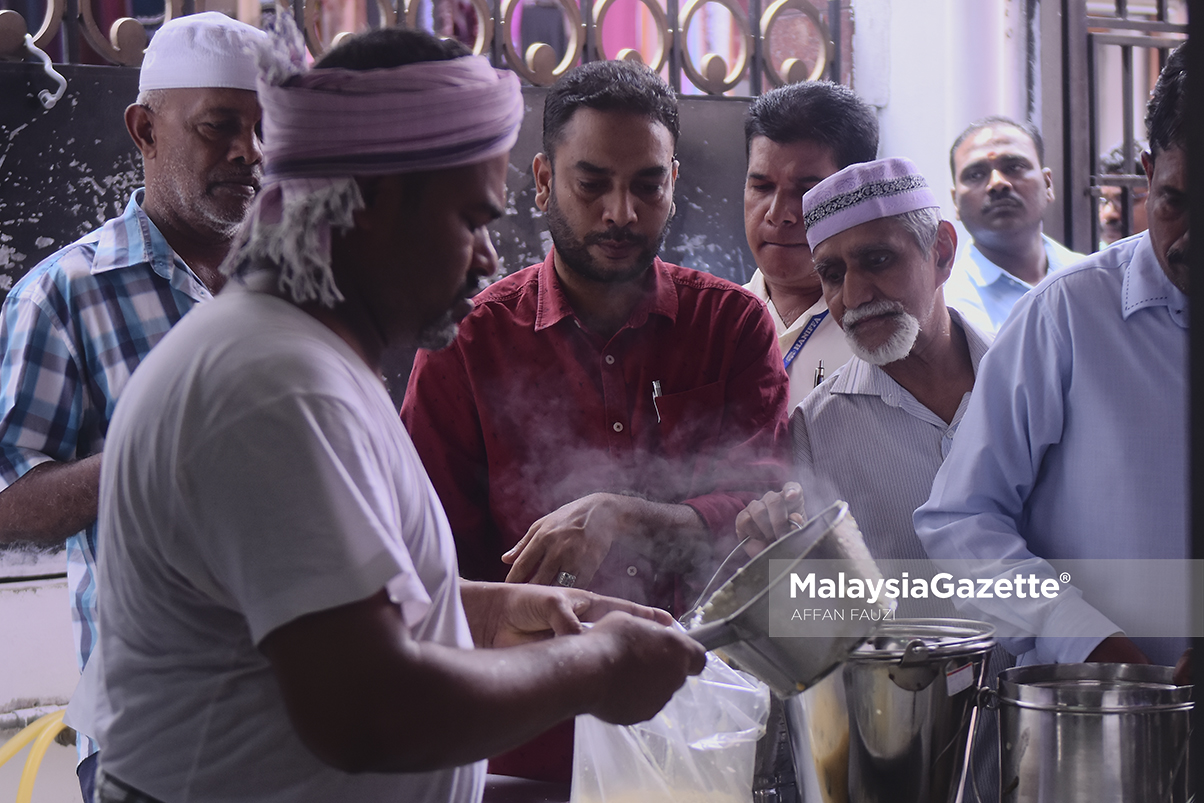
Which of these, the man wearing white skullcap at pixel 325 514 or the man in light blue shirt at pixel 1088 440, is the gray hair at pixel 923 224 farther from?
the man wearing white skullcap at pixel 325 514

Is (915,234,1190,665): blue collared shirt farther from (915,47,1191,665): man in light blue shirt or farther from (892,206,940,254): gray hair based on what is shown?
(892,206,940,254): gray hair

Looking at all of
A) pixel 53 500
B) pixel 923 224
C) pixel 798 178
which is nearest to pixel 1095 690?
pixel 923 224

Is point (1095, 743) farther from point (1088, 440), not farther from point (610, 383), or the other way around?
point (610, 383)

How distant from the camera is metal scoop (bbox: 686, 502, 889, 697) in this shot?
51.9 inches

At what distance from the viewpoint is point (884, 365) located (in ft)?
8.21

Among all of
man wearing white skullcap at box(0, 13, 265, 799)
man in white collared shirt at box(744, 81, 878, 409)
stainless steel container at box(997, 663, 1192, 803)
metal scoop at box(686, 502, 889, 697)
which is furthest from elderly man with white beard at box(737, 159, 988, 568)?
man wearing white skullcap at box(0, 13, 265, 799)

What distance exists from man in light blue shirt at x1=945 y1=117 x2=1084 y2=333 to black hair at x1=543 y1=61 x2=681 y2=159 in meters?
2.03

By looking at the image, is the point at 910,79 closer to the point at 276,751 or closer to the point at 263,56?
the point at 263,56

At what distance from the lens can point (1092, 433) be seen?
1.98 meters

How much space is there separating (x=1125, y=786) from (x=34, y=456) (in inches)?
79.9

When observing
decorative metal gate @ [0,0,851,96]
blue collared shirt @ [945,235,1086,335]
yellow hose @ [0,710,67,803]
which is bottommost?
yellow hose @ [0,710,67,803]

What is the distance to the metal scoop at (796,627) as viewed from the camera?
132 cm

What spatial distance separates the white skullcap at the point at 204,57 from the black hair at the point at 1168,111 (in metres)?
1.79

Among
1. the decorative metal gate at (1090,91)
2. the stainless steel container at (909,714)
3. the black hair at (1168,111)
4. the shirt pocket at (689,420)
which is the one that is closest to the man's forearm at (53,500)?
the shirt pocket at (689,420)
